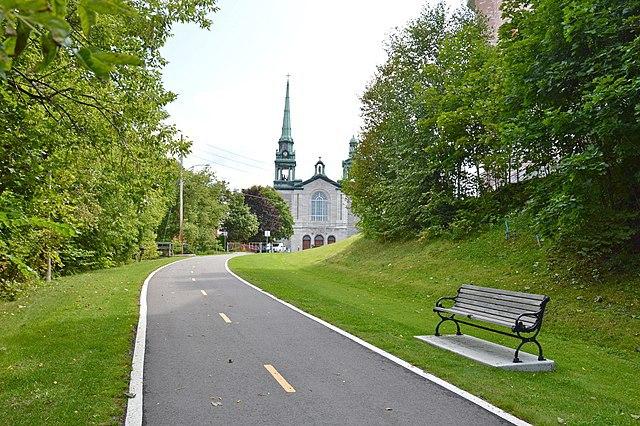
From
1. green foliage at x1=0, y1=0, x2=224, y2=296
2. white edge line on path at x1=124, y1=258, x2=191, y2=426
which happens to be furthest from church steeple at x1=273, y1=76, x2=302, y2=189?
white edge line on path at x1=124, y1=258, x2=191, y2=426

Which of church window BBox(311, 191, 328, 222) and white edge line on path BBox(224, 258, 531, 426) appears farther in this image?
church window BBox(311, 191, 328, 222)

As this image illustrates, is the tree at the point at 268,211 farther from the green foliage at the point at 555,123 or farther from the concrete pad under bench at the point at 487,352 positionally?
the concrete pad under bench at the point at 487,352

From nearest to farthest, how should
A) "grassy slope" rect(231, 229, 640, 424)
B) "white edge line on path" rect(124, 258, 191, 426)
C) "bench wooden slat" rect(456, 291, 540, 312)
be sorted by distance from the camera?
"white edge line on path" rect(124, 258, 191, 426) → "grassy slope" rect(231, 229, 640, 424) → "bench wooden slat" rect(456, 291, 540, 312)

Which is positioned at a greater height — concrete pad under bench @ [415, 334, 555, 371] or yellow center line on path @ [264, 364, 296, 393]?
concrete pad under bench @ [415, 334, 555, 371]

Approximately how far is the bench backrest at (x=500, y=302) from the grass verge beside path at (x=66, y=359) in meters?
5.73

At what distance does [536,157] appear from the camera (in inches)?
614

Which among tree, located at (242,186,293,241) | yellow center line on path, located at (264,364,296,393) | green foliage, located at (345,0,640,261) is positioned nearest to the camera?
yellow center line on path, located at (264,364,296,393)

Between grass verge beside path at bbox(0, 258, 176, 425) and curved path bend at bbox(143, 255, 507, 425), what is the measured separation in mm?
432

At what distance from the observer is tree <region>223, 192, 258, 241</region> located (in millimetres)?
86438

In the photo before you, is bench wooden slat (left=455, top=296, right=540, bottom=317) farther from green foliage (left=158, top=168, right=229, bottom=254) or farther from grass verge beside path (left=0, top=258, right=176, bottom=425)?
green foliage (left=158, top=168, right=229, bottom=254)

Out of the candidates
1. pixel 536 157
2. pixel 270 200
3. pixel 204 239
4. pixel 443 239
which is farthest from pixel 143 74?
pixel 270 200

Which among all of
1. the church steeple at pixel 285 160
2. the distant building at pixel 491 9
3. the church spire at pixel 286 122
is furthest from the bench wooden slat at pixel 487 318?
the church spire at pixel 286 122

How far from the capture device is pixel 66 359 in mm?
8375


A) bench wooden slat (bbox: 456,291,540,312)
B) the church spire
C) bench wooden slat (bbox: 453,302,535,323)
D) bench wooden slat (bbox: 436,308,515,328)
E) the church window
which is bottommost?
bench wooden slat (bbox: 436,308,515,328)
